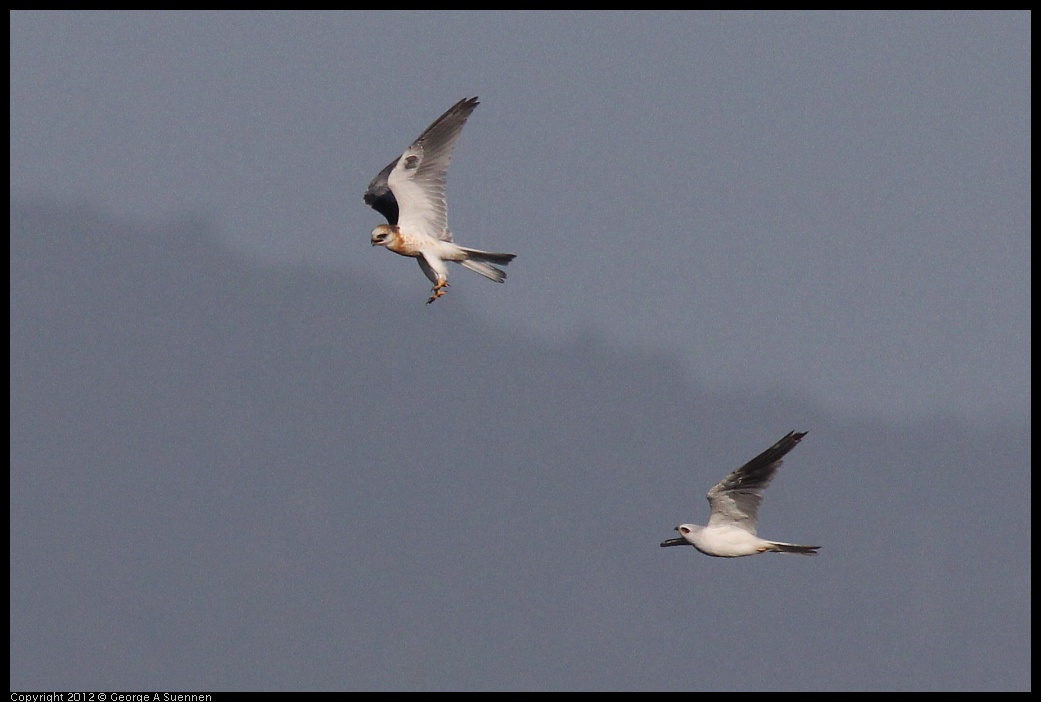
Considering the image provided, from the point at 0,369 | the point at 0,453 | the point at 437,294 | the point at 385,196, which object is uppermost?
the point at 0,369

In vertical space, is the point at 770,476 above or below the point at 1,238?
below

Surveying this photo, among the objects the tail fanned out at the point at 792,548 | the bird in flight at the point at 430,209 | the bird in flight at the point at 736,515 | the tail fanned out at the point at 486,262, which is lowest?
the tail fanned out at the point at 792,548

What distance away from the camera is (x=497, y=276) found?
2931 cm

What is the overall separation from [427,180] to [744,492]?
22.2 feet

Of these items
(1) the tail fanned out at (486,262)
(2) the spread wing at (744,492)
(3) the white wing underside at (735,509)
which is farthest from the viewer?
(1) the tail fanned out at (486,262)

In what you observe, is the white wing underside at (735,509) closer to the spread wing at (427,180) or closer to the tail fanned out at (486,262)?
the tail fanned out at (486,262)

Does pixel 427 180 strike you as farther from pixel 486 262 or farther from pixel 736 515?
pixel 736 515

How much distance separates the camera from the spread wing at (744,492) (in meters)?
28.3

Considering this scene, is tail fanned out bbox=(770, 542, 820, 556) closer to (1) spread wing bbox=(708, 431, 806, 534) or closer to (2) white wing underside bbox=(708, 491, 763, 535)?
(1) spread wing bbox=(708, 431, 806, 534)

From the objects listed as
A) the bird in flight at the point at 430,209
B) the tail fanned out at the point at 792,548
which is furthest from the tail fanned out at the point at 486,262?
the tail fanned out at the point at 792,548

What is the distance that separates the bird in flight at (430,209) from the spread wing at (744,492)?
4553 mm
